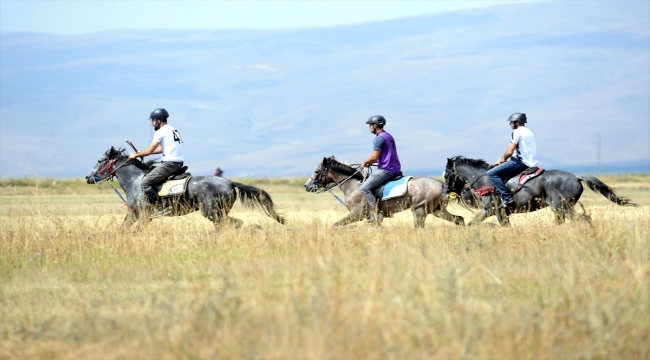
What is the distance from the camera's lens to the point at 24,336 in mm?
8273

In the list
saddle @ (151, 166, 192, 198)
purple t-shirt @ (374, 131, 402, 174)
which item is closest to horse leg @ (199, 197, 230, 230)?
saddle @ (151, 166, 192, 198)

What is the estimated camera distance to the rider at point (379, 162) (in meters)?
16.0

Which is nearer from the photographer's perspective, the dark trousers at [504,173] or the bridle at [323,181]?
the dark trousers at [504,173]

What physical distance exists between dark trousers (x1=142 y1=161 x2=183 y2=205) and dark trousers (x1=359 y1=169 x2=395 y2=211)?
331cm

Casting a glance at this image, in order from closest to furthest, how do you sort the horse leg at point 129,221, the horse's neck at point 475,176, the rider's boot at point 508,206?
the horse leg at point 129,221 → the rider's boot at point 508,206 → the horse's neck at point 475,176

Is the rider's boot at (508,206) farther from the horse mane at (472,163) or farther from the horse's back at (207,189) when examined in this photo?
the horse's back at (207,189)

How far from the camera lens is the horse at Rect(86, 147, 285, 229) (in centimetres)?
1591

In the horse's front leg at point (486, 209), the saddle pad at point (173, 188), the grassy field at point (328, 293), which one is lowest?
the grassy field at point (328, 293)

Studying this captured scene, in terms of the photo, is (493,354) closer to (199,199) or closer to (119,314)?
(119,314)

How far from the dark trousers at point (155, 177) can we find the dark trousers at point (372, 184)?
3.31 meters

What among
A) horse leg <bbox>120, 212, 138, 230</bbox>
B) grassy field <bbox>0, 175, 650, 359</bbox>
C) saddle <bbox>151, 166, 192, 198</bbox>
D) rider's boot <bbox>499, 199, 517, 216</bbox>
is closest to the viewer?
grassy field <bbox>0, 175, 650, 359</bbox>

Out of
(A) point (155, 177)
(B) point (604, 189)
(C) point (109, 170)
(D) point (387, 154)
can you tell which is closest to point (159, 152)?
(A) point (155, 177)

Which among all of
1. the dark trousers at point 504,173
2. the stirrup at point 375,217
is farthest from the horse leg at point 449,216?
the stirrup at point 375,217

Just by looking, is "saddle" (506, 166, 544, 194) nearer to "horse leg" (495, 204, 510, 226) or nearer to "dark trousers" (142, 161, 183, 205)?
"horse leg" (495, 204, 510, 226)
